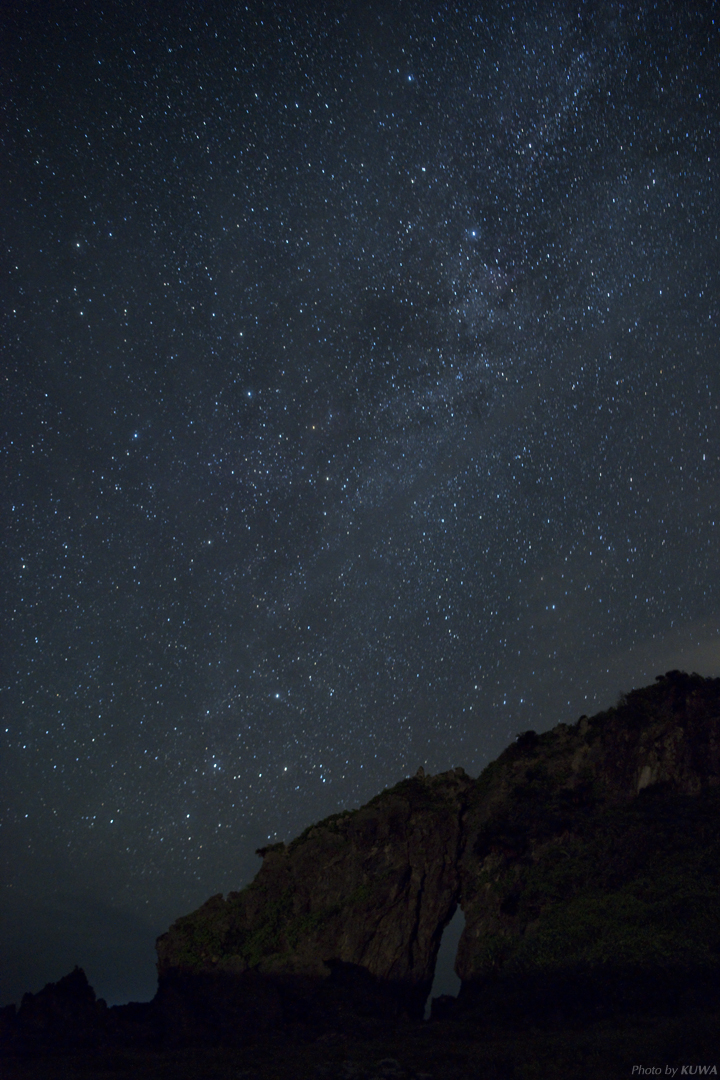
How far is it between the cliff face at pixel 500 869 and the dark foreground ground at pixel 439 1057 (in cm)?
571

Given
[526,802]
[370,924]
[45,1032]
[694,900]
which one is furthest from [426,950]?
[45,1032]

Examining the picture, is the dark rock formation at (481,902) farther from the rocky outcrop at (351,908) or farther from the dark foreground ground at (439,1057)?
the dark foreground ground at (439,1057)

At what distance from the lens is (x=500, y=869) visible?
34312mm

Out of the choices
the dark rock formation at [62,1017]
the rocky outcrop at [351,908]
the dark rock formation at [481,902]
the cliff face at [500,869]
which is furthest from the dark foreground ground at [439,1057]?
the rocky outcrop at [351,908]

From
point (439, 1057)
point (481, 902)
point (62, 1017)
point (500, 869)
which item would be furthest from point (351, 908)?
point (439, 1057)

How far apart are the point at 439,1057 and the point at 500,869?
15.9 m

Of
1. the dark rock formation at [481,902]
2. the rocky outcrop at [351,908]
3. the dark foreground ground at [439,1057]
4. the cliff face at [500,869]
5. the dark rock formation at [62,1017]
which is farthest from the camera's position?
the rocky outcrop at [351,908]

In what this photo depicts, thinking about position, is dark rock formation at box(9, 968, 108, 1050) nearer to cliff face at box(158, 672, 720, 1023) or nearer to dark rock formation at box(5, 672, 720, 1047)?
dark rock formation at box(5, 672, 720, 1047)

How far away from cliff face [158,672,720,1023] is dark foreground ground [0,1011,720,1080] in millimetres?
5709

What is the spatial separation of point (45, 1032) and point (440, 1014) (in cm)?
1873

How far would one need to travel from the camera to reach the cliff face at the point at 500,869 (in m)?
29.2

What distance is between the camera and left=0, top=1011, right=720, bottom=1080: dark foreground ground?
47.4 feet

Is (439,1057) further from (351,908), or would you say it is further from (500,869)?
(351,908)

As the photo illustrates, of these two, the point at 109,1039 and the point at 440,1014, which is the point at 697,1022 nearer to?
the point at 440,1014
